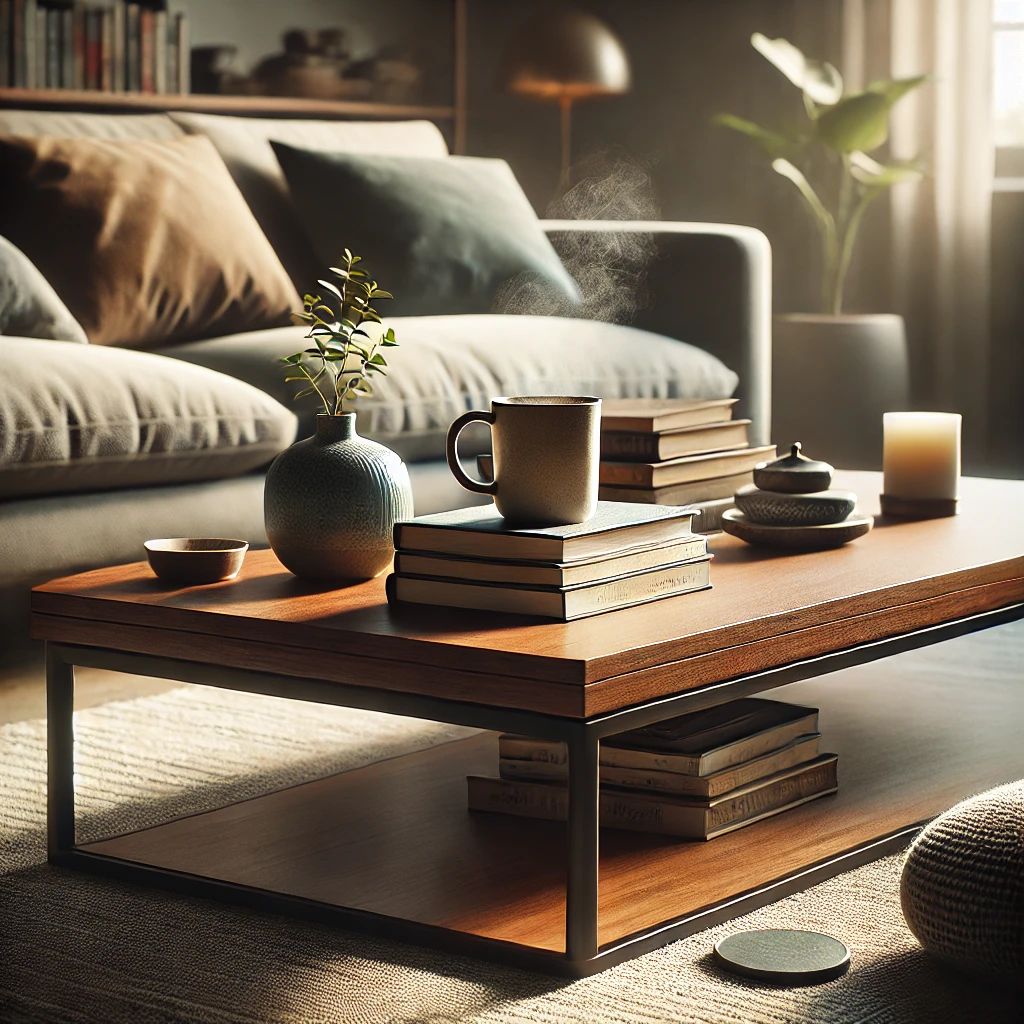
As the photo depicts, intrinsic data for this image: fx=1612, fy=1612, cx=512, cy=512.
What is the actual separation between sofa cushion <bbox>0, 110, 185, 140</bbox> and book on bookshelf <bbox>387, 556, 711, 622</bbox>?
180 cm

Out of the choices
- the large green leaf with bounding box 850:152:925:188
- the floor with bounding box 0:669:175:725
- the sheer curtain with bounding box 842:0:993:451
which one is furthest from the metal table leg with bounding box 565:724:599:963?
the sheer curtain with bounding box 842:0:993:451

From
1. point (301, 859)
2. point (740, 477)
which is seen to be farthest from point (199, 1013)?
point (740, 477)

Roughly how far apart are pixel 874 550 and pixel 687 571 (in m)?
0.30

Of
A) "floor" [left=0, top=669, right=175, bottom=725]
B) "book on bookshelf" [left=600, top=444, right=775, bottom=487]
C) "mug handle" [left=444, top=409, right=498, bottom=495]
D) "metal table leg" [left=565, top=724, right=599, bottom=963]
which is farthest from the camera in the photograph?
"floor" [left=0, top=669, right=175, bottom=725]

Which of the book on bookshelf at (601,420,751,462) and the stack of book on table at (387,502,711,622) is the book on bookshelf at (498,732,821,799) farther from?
the book on bookshelf at (601,420,751,462)

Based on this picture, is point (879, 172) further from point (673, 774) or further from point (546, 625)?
point (546, 625)

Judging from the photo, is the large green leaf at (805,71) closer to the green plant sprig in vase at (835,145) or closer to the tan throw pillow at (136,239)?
the green plant sprig in vase at (835,145)

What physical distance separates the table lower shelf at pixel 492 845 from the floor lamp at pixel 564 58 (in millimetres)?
2966

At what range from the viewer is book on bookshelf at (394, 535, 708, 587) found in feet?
4.02

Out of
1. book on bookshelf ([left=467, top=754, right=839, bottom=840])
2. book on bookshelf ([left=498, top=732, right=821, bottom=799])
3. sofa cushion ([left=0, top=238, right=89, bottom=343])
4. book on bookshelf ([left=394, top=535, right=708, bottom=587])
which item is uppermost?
sofa cushion ([left=0, top=238, right=89, bottom=343])

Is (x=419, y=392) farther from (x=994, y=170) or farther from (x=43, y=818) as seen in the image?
(x=994, y=170)

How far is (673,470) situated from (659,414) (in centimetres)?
6

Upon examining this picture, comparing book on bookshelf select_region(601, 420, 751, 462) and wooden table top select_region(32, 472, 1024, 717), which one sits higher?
book on bookshelf select_region(601, 420, 751, 462)

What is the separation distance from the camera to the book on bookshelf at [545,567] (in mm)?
1225
